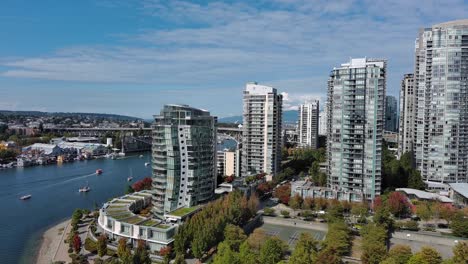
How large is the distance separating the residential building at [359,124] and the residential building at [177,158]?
7417 millimetres

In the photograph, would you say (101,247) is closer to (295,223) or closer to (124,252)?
(124,252)

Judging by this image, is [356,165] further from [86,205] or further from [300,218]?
[86,205]

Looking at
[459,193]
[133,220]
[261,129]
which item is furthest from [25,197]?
[459,193]

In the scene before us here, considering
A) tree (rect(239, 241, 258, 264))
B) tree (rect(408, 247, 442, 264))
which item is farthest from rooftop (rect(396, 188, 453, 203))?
tree (rect(239, 241, 258, 264))

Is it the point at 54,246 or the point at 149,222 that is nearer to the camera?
the point at 149,222

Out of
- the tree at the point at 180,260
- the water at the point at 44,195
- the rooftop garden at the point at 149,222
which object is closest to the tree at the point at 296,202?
the rooftop garden at the point at 149,222

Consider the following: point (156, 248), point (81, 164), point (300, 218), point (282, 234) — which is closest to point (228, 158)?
point (300, 218)

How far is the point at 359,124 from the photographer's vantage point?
57.4ft

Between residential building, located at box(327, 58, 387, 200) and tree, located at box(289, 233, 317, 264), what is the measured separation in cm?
740

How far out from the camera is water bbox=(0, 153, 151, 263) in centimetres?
1448

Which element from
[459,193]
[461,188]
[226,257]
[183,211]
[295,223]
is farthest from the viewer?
[461,188]

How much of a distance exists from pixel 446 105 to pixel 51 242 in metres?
20.9

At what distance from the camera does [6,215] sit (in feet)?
58.7

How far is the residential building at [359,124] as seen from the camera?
17172 mm
